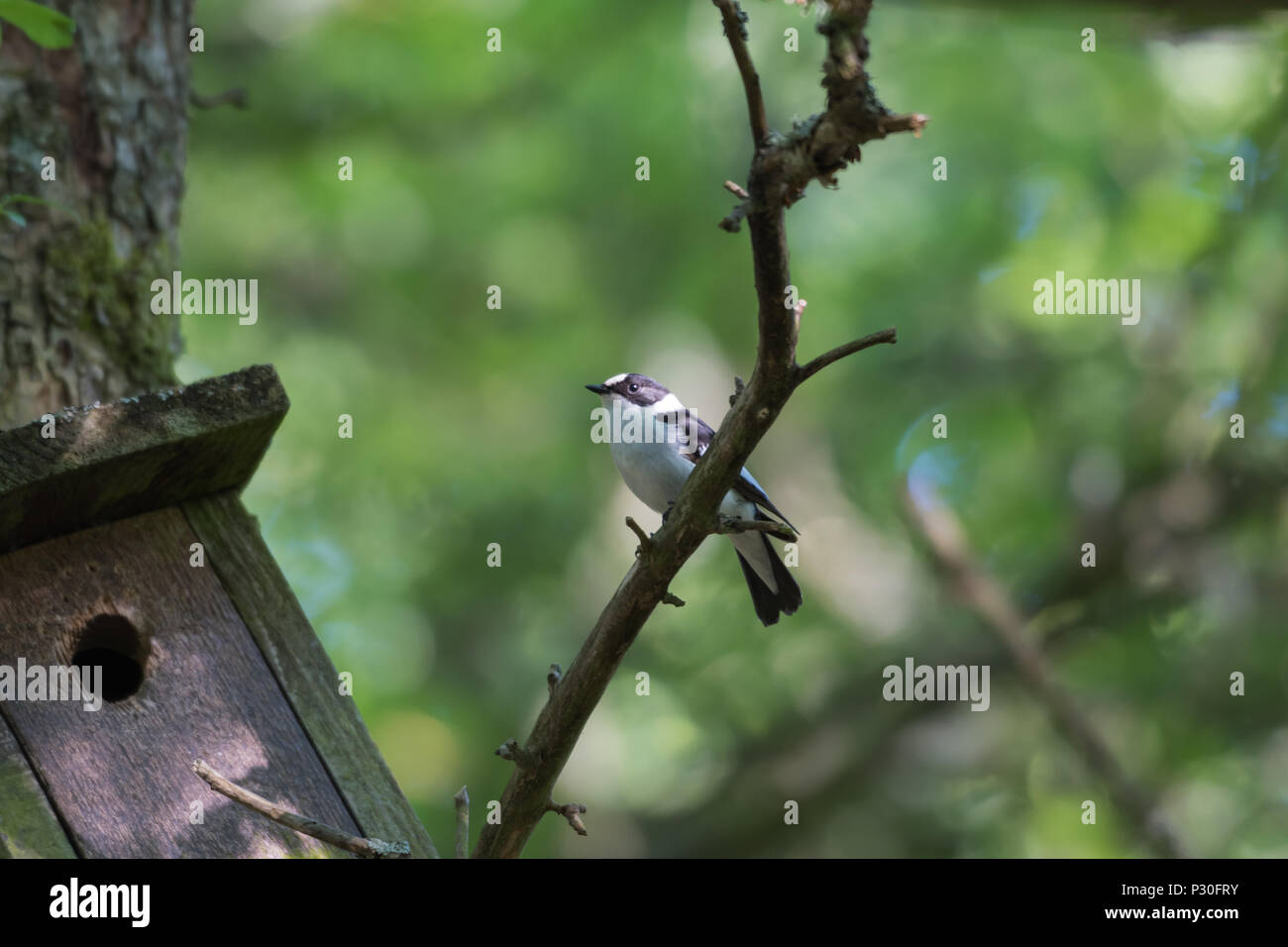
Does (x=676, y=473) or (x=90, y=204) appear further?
(x=676, y=473)

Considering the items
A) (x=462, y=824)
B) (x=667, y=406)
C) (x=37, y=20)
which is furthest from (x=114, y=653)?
(x=667, y=406)

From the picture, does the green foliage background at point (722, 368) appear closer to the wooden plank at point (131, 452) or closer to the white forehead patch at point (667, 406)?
the white forehead patch at point (667, 406)

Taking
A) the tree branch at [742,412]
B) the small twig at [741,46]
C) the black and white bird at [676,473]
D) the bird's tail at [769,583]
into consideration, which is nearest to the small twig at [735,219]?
the tree branch at [742,412]

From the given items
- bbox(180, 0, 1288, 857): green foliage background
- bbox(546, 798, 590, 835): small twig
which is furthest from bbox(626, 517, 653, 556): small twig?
bbox(180, 0, 1288, 857): green foliage background

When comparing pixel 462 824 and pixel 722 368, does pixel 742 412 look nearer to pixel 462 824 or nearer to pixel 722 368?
pixel 462 824

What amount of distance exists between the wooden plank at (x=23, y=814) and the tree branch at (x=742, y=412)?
101cm

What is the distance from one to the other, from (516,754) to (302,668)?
975 millimetres

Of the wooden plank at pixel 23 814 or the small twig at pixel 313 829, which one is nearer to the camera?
the small twig at pixel 313 829

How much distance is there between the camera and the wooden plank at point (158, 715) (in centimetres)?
312

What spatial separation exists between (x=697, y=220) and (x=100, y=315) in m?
6.79

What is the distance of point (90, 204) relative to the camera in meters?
4.39

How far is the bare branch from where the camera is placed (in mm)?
6461
